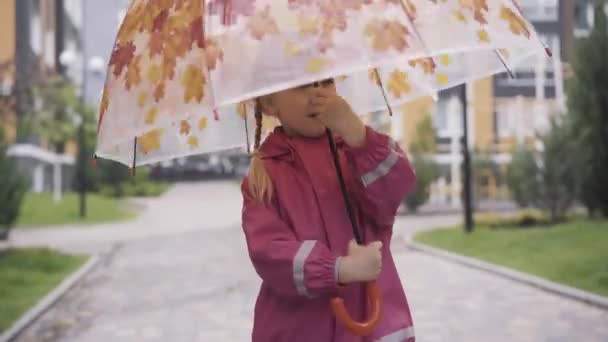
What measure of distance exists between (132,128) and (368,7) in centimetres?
57

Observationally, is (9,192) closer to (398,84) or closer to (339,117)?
(398,84)

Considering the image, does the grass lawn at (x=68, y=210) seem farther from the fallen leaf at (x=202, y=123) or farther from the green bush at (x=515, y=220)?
the fallen leaf at (x=202, y=123)

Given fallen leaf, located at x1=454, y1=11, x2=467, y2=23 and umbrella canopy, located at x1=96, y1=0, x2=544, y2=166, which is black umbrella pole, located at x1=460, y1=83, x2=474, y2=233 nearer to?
umbrella canopy, located at x1=96, y1=0, x2=544, y2=166

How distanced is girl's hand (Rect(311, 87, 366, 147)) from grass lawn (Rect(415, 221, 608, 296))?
525cm

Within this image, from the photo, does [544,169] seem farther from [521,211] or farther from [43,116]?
[43,116]

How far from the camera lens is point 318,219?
1.58 m

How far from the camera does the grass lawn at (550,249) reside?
6.87m

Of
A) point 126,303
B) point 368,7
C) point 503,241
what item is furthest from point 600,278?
point 368,7

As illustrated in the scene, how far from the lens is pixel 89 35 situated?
31.0 ft

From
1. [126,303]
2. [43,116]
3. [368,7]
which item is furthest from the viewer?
[43,116]

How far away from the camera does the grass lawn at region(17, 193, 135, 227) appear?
11.7 meters

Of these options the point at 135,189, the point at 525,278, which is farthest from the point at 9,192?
the point at 525,278

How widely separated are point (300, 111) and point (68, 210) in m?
12.6

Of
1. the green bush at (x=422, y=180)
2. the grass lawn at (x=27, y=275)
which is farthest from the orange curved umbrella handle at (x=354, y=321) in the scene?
the green bush at (x=422, y=180)
